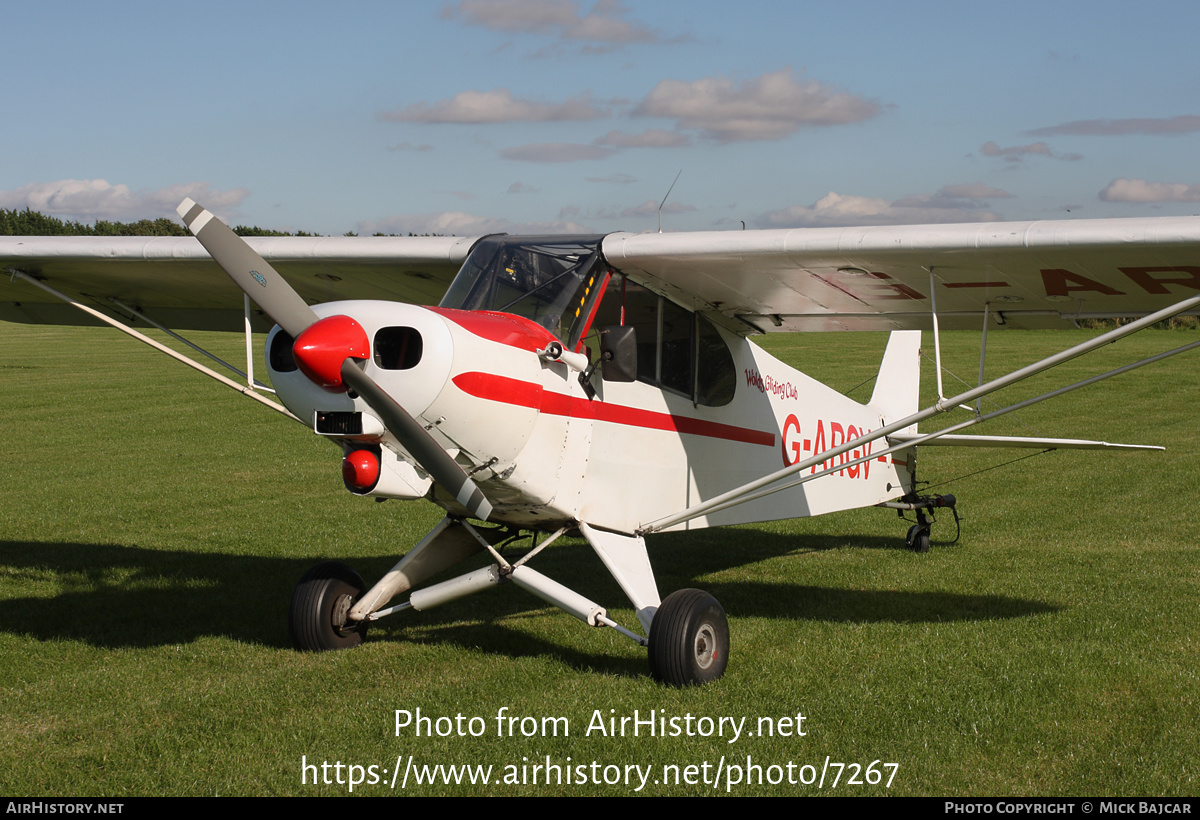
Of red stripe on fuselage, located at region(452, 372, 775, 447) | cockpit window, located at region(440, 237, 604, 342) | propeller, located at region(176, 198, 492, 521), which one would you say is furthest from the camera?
cockpit window, located at region(440, 237, 604, 342)

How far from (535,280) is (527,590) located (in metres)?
1.90

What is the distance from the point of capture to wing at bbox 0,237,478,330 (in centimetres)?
754

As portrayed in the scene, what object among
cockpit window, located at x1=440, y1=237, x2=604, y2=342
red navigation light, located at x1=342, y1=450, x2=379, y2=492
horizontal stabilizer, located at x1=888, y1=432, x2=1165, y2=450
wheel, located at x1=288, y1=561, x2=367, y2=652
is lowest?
wheel, located at x1=288, y1=561, x2=367, y2=652

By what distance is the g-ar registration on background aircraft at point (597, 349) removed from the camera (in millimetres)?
5062

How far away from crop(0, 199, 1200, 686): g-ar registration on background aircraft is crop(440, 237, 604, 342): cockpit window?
0.01 meters

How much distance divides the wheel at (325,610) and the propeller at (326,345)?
64.9 inches

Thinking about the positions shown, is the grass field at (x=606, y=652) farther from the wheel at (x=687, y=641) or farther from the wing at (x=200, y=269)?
the wing at (x=200, y=269)

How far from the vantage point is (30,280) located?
26.4ft

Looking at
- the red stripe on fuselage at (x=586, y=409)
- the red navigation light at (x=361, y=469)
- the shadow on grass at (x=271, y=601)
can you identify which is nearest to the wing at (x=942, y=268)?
the red stripe on fuselage at (x=586, y=409)

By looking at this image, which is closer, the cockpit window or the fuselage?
the fuselage

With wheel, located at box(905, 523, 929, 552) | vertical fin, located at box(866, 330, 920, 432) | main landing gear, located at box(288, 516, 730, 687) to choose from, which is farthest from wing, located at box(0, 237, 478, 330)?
wheel, located at box(905, 523, 929, 552)

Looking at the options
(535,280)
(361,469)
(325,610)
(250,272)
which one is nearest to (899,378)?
(535,280)

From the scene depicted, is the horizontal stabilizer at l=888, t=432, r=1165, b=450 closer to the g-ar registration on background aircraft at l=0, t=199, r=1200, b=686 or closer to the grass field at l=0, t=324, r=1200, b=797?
the g-ar registration on background aircraft at l=0, t=199, r=1200, b=686

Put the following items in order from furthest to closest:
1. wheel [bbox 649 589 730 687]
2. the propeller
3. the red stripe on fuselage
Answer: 1. wheel [bbox 649 589 730 687]
2. the red stripe on fuselage
3. the propeller
